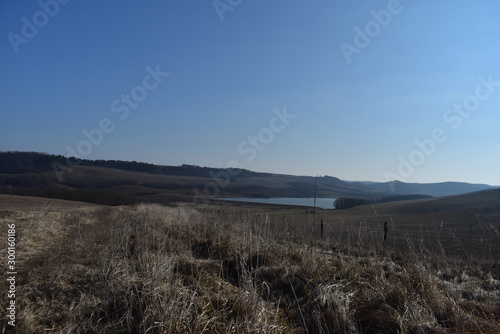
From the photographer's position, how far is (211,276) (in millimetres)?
5594

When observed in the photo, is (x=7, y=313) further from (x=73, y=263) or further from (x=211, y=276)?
(x=211, y=276)

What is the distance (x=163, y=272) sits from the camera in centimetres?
505

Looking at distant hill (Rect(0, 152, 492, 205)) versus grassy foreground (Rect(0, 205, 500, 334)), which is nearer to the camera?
grassy foreground (Rect(0, 205, 500, 334))

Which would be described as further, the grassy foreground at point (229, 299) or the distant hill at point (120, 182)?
the distant hill at point (120, 182)

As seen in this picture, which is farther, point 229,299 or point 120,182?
point 120,182

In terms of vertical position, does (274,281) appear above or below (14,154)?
below

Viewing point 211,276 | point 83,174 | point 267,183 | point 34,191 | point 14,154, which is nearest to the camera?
point 211,276

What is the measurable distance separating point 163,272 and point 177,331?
1.40m

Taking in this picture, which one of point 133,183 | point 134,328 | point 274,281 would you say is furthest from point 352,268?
point 133,183

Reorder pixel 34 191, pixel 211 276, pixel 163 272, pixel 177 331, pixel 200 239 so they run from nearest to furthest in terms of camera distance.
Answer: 1. pixel 177 331
2. pixel 163 272
3. pixel 211 276
4. pixel 200 239
5. pixel 34 191

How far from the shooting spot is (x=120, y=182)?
11062cm

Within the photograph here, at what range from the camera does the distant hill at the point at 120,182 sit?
6008 cm

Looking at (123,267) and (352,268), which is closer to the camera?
(123,267)

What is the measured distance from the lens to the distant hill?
197 feet
